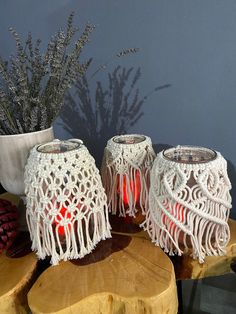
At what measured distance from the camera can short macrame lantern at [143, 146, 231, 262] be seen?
0.51 m

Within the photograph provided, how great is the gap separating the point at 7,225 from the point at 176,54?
0.51 m

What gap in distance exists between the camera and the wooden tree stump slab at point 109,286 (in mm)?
464

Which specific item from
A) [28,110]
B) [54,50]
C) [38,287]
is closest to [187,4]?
[54,50]

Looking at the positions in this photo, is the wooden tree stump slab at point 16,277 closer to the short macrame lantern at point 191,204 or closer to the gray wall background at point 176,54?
the short macrame lantern at point 191,204

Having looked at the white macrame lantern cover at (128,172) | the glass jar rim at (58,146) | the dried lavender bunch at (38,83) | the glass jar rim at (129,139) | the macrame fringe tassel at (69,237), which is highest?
the dried lavender bunch at (38,83)

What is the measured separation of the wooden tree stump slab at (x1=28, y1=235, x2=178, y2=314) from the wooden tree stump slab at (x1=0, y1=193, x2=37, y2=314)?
0.03 metres

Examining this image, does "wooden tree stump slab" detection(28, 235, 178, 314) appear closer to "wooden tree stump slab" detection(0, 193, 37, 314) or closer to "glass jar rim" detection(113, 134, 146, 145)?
"wooden tree stump slab" detection(0, 193, 37, 314)

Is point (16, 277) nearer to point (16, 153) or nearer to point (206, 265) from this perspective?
point (16, 153)

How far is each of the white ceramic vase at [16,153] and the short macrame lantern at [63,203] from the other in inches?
2.4

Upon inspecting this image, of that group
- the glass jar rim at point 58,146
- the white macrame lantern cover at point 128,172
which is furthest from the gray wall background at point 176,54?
the glass jar rim at point 58,146

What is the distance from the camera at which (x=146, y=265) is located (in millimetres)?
524

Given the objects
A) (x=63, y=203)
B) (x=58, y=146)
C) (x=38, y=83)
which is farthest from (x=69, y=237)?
(x=38, y=83)

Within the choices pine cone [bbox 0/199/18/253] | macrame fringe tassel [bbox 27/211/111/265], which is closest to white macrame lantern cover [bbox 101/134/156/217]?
macrame fringe tassel [bbox 27/211/111/265]

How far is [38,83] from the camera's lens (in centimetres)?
62
